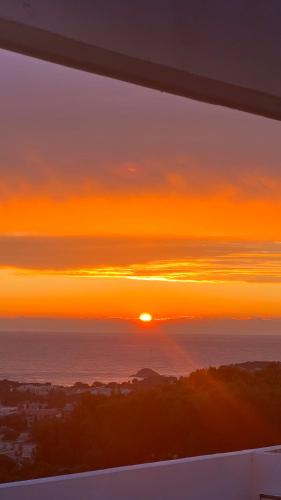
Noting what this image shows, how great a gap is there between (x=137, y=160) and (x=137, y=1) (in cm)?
196

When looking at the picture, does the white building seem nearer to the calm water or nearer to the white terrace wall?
the white terrace wall

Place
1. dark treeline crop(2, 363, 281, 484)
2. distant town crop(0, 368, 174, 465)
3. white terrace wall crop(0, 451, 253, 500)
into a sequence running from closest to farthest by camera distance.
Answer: white terrace wall crop(0, 451, 253, 500)
distant town crop(0, 368, 174, 465)
dark treeline crop(2, 363, 281, 484)

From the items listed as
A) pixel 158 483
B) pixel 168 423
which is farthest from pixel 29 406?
pixel 168 423

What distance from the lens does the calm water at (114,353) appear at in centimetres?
308

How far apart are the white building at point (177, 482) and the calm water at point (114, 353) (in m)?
0.50

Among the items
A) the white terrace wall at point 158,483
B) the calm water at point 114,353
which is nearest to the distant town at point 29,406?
the calm water at point 114,353

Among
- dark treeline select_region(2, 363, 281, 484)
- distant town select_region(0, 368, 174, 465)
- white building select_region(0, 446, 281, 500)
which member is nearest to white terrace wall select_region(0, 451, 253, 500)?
white building select_region(0, 446, 281, 500)

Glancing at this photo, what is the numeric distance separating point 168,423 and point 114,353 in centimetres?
63

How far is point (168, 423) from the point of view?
156 inches

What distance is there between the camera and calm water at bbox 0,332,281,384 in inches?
121

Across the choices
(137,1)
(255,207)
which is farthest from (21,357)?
(137,1)

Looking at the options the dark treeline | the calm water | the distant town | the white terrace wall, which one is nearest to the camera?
the white terrace wall

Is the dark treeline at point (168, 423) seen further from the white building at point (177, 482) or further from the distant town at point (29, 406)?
the white building at point (177, 482)

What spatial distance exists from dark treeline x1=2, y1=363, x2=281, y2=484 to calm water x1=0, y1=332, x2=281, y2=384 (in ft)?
0.53
